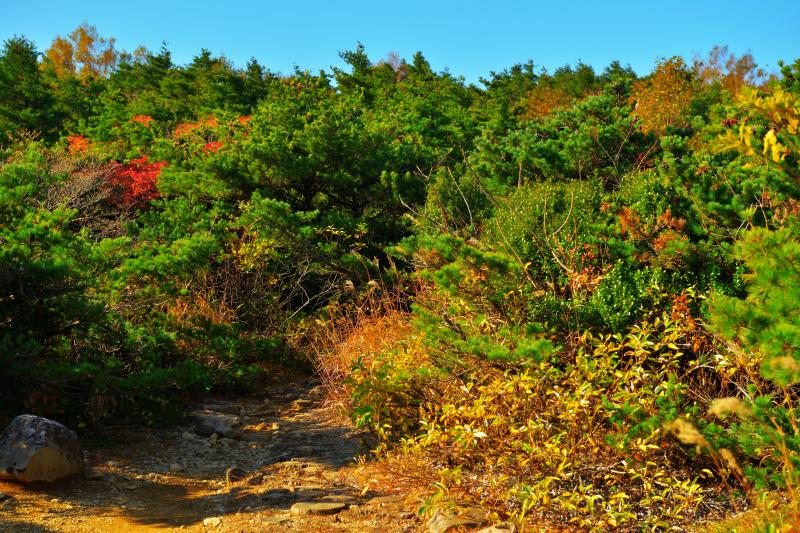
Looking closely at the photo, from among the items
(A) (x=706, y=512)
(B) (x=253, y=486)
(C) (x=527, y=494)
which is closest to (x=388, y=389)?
(B) (x=253, y=486)

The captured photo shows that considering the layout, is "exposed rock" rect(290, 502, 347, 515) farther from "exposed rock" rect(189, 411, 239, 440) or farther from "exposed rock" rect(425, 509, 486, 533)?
"exposed rock" rect(189, 411, 239, 440)

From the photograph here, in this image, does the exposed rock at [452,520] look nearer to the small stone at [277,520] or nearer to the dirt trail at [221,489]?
the dirt trail at [221,489]

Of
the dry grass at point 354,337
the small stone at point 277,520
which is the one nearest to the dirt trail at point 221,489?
the small stone at point 277,520

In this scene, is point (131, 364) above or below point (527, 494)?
above

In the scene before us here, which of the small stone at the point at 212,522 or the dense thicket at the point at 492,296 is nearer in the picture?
the dense thicket at the point at 492,296

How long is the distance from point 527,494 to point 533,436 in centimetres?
65

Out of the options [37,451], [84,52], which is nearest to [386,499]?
[37,451]

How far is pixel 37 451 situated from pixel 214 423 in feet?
6.48

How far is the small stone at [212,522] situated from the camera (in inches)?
172

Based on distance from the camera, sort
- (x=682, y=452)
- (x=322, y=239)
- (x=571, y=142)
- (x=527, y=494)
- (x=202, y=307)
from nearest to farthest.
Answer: (x=527, y=494) < (x=682, y=452) < (x=571, y=142) < (x=202, y=307) < (x=322, y=239)

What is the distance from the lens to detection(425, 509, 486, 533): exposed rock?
4043mm

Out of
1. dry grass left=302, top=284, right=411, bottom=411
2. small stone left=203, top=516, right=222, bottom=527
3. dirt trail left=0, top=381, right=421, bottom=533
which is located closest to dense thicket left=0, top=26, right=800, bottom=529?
dry grass left=302, top=284, right=411, bottom=411

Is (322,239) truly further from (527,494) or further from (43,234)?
(527,494)

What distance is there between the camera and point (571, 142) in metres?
7.95
